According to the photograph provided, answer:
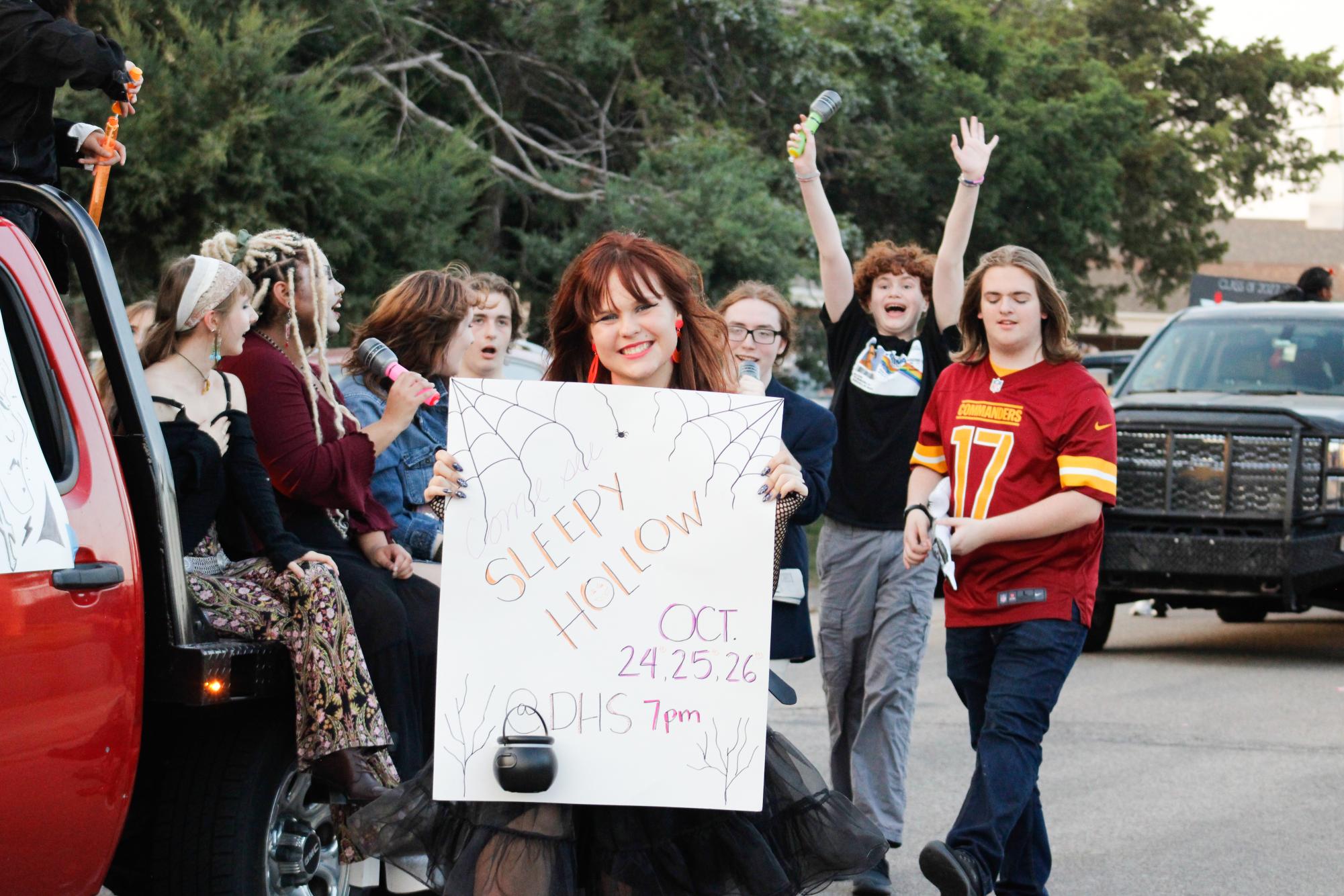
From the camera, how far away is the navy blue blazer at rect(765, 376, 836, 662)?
16.3 ft

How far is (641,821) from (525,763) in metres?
0.31

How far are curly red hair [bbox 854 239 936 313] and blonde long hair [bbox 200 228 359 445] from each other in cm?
192

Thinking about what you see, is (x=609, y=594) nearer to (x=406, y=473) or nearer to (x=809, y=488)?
(x=809, y=488)

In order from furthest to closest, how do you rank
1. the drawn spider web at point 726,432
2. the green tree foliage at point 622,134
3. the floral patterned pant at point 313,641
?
the green tree foliage at point 622,134, the floral patterned pant at point 313,641, the drawn spider web at point 726,432

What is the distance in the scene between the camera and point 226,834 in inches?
162

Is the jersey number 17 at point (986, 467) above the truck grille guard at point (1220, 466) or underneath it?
above

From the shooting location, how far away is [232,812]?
412 cm

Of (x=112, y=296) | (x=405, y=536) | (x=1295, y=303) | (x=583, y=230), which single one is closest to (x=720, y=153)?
(x=583, y=230)

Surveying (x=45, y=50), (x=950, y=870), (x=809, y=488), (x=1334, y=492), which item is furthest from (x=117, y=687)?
(x=1334, y=492)

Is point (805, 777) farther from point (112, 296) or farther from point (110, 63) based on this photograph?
point (110, 63)

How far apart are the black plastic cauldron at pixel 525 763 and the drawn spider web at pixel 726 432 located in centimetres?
59

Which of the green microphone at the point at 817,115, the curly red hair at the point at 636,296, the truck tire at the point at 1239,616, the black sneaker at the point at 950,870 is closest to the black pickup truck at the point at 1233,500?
the truck tire at the point at 1239,616

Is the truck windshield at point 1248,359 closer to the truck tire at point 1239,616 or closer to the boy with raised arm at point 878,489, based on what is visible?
the truck tire at point 1239,616

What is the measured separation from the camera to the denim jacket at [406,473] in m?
5.68
